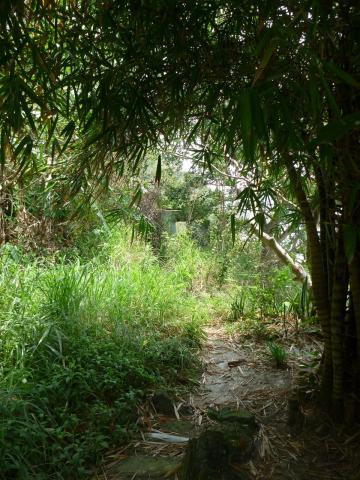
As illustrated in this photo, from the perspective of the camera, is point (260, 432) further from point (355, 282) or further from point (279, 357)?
point (279, 357)

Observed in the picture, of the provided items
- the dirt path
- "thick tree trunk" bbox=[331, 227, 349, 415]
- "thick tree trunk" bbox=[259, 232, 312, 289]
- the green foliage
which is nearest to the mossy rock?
the dirt path

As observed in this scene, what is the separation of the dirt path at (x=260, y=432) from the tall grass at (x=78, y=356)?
0.14 meters

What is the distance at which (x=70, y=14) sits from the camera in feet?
5.49

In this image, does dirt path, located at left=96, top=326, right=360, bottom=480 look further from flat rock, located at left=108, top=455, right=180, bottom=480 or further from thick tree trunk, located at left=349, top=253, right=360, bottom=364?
thick tree trunk, located at left=349, top=253, right=360, bottom=364

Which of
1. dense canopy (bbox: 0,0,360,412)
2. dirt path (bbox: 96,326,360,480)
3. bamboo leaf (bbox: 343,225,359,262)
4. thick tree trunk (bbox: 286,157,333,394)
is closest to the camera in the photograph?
bamboo leaf (bbox: 343,225,359,262)

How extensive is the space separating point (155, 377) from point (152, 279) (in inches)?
58.7

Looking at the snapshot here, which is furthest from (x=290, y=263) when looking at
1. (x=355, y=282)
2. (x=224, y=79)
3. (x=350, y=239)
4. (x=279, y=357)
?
(x=350, y=239)

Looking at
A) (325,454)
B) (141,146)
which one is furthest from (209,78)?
(325,454)

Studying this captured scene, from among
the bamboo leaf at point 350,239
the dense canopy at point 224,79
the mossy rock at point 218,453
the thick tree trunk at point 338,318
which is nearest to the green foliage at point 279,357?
the dense canopy at point 224,79

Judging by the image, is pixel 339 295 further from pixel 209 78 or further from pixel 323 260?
pixel 209 78

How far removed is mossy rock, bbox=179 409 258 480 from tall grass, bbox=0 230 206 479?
49 centimetres

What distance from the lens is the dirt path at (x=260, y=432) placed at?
1.80 metres

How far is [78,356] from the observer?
98.2 inches

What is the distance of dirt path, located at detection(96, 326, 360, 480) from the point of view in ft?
5.91
